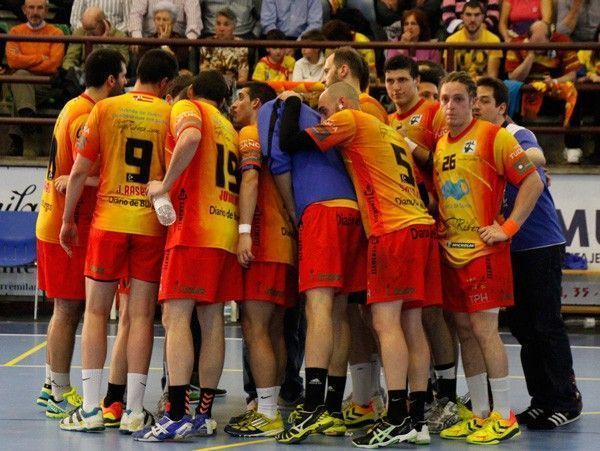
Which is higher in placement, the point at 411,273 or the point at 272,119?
the point at 272,119

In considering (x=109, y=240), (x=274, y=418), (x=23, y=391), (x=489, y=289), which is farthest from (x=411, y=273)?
(x=23, y=391)

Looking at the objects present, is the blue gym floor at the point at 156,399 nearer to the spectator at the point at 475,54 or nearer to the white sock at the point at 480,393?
the white sock at the point at 480,393

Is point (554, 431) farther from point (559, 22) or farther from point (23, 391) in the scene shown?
point (559, 22)

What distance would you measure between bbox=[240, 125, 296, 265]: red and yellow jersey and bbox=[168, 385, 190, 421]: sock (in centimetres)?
93

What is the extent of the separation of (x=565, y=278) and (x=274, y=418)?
5.87 metres

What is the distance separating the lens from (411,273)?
6891 millimetres

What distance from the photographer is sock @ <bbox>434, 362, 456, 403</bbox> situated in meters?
7.59

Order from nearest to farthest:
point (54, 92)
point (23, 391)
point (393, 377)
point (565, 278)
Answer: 1. point (393, 377)
2. point (23, 391)
3. point (565, 278)
4. point (54, 92)

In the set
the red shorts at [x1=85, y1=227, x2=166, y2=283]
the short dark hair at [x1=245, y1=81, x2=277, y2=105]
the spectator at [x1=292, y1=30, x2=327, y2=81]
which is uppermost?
the spectator at [x1=292, y1=30, x2=327, y2=81]

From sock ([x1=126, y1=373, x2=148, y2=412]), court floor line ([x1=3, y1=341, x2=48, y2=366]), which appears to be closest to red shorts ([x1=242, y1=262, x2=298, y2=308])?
sock ([x1=126, y1=373, x2=148, y2=412])

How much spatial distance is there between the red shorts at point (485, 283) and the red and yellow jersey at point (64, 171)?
7.76 feet

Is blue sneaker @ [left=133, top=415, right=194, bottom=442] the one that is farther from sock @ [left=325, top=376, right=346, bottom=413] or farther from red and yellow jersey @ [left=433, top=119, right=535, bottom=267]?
red and yellow jersey @ [left=433, top=119, right=535, bottom=267]

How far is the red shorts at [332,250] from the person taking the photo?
6980mm

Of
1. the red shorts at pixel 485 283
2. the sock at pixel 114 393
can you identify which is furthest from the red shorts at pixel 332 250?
the sock at pixel 114 393
